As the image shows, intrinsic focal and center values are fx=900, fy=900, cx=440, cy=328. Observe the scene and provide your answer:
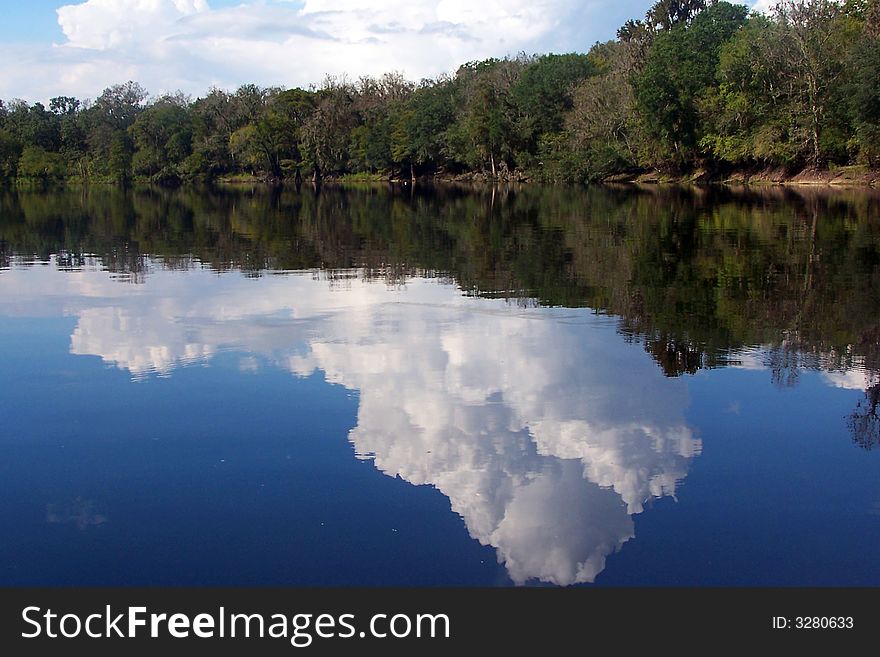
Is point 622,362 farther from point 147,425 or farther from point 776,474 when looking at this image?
point 147,425

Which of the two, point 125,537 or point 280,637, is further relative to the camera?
point 125,537

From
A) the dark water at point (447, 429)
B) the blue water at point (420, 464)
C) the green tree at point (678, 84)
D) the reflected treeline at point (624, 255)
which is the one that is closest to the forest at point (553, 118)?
the green tree at point (678, 84)

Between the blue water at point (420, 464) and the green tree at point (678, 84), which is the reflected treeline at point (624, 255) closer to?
the blue water at point (420, 464)

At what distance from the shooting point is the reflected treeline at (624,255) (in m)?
13.8

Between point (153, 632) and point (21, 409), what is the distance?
563 cm

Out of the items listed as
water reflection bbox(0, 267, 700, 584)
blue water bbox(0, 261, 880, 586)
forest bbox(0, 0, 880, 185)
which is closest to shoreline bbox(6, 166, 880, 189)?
forest bbox(0, 0, 880, 185)

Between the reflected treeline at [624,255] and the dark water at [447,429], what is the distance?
14 cm

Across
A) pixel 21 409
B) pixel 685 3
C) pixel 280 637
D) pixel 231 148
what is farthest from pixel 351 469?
pixel 231 148

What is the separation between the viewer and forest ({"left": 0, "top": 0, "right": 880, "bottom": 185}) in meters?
67.4

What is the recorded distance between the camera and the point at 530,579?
617 centimetres

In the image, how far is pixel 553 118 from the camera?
96.1 m

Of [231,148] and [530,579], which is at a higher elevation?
[231,148]

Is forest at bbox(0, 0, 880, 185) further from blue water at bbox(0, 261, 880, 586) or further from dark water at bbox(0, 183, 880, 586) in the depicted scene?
blue water at bbox(0, 261, 880, 586)

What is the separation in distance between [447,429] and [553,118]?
9089 centimetres
